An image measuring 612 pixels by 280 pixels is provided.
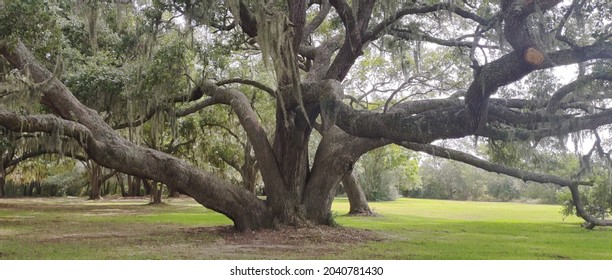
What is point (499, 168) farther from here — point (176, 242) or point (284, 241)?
point (176, 242)

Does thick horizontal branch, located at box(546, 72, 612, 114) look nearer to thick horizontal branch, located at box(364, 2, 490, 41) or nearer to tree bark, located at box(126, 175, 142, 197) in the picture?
thick horizontal branch, located at box(364, 2, 490, 41)

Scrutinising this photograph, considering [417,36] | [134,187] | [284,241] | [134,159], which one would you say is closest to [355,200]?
[417,36]

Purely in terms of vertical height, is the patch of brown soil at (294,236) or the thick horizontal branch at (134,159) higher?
the thick horizontal branch at (134,159)

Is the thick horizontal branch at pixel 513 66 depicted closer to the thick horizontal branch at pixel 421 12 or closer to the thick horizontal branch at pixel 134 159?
the thick horizontal branch at pixel 421 12

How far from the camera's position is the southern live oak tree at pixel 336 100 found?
7281 mm

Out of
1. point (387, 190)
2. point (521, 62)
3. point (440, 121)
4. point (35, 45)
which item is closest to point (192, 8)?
point (35, 45)

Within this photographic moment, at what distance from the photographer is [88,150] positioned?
29.3 ft

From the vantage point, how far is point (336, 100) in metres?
9.03

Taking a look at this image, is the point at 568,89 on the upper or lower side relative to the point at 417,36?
lower

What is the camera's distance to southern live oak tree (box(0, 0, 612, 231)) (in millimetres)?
7281

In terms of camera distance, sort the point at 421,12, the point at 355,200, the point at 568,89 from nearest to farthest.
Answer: the point at 568,89 < the point at 421,12 < the point at 355,200

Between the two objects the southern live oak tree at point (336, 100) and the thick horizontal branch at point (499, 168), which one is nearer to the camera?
the southern live oak tree at point (336, 100)

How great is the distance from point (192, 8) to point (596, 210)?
41.1ft

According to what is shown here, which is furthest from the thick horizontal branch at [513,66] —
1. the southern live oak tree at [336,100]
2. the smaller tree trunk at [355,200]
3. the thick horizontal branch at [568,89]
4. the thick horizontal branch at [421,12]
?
the smaller tree trunk at [355,200]
